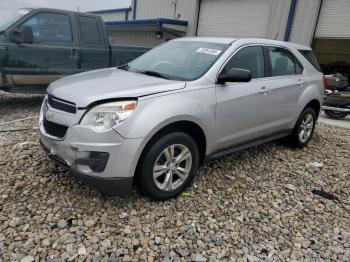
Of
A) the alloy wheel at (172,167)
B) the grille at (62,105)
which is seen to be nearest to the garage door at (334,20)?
the alloy wheel at (172,167)

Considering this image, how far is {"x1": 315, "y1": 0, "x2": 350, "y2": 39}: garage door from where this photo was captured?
1094 centimetres

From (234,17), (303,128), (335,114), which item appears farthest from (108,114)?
(234,17)

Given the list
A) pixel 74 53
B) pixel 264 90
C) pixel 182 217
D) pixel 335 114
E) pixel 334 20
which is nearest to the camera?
pixel 182 217

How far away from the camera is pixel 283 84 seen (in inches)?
183

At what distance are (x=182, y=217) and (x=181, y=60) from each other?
6.19 ft

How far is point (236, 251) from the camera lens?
282cm

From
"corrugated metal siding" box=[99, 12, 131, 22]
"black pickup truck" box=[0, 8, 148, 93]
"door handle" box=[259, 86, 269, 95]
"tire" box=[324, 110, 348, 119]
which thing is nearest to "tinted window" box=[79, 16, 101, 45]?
"black pickup truck" box=[0, 8, 148, 93]

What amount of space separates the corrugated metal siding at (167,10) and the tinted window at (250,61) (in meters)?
11.9

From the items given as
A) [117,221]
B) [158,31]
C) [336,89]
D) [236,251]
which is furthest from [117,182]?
[158,31]

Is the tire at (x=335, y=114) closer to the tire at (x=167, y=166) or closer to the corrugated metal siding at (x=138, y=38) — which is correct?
the tire at (x=167, y=166)

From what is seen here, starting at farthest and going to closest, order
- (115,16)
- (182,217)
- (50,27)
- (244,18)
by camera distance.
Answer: (115,16) < (244,18) < (50,27) < (182,217)

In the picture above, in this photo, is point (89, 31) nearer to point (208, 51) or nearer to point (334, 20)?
point (208, 51)

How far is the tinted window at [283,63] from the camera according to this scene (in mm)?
4629

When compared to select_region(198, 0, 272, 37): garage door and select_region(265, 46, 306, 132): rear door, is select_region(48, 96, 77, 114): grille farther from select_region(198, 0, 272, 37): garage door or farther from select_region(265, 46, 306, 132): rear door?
select_region(198, 0, 272, 37): garage door
